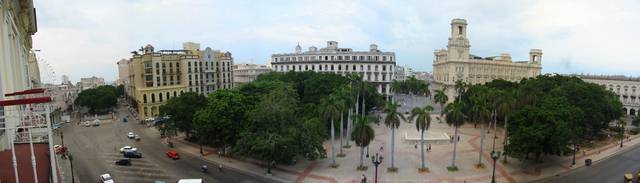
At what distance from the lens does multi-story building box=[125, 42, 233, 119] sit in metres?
76.1

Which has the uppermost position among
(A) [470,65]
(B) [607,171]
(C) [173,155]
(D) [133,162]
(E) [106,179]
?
(A) [470,65]

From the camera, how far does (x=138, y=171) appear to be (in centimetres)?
3988

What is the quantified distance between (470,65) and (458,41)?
7.43m

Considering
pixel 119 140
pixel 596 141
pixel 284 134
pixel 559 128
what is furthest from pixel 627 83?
pixel 119 140

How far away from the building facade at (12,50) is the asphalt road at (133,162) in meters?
15.4

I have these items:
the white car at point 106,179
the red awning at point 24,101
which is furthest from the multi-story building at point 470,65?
the red awning at point 24,101

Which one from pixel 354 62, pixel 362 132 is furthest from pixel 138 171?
pixel 354 62

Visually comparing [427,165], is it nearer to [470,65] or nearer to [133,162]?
[133,162]

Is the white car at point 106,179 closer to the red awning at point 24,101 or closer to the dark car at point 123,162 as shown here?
the dark car at point 123,162

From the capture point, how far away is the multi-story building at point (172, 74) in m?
76.1

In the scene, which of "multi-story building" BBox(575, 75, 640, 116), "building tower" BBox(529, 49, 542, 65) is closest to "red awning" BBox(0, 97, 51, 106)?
"multi-story building" BBox(575, 75, 640, 116)

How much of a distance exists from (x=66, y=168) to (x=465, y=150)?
48404mm

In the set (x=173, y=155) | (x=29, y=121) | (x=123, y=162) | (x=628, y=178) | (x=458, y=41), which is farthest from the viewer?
(x=458, y=41)

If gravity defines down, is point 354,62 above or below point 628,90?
above
